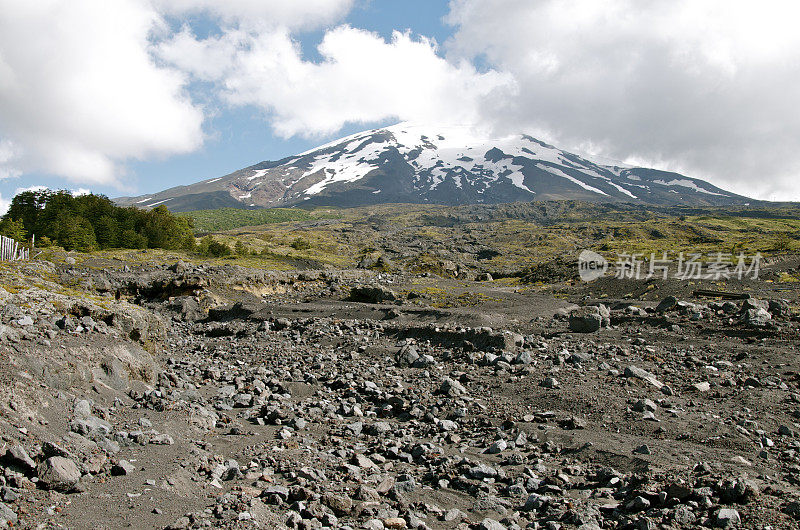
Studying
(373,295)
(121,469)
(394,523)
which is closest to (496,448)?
(394,523)

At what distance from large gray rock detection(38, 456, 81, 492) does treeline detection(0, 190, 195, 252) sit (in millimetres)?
60877

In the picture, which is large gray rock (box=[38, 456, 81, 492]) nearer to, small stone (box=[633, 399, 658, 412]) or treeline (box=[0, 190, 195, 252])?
small stone (box=[633, 399, 658, 412])

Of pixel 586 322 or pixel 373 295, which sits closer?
pixel 586 322

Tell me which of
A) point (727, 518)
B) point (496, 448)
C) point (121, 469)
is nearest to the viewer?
point (727, 518)

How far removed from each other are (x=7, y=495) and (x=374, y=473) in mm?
5428

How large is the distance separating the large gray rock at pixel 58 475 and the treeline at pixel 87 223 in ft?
200

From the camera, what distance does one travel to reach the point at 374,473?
838 centimetres

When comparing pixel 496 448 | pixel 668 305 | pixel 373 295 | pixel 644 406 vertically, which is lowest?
pixel 496 448

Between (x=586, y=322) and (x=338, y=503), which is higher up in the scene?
(x=586, y=322)

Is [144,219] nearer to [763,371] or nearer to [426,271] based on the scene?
[426,271]

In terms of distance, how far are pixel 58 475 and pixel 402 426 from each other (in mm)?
7316

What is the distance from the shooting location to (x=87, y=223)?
64.2 metres

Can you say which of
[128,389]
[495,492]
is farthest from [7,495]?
[495,492]

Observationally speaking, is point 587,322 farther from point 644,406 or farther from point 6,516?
point 6,516
